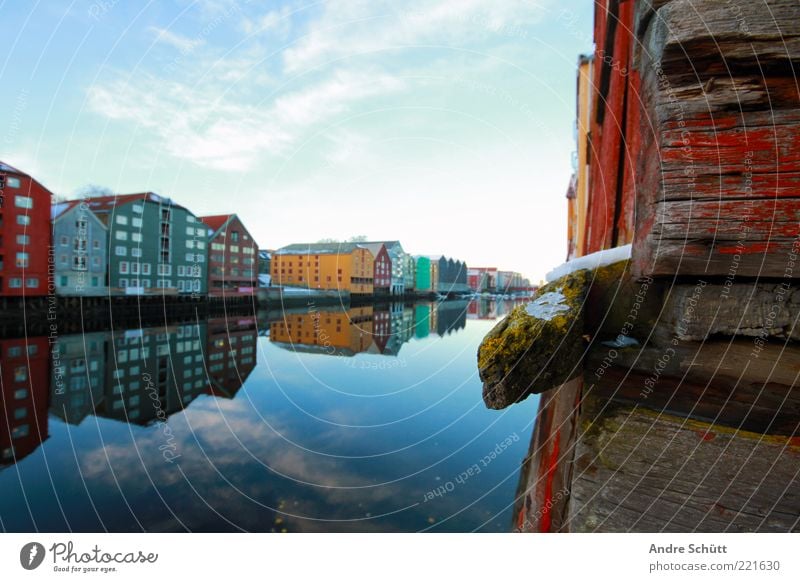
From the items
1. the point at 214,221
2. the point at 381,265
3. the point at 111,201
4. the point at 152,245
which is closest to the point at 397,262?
the point at 381,265

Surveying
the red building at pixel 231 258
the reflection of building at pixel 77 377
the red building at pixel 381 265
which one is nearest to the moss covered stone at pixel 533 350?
the reflection of building at pixel 77 377

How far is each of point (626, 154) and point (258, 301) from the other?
50.0 m

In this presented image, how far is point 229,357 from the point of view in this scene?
63.6 feet

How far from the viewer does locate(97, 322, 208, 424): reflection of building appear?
433 inches

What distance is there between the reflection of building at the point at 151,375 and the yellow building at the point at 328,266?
37.6ft

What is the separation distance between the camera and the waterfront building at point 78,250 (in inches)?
1143

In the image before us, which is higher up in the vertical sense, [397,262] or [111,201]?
[111,201]

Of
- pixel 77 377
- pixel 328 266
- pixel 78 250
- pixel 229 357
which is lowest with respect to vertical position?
pixel 229 357

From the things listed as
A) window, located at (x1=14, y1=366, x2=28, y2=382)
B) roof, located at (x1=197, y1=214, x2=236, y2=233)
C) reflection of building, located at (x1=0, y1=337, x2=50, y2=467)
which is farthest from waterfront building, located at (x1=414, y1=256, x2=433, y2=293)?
window, located at (x1=14, y1=366, x2=28, y2=382)

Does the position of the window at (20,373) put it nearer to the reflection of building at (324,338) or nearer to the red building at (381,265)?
the reflection of building at (324,338)

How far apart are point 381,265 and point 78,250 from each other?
27.2 meters

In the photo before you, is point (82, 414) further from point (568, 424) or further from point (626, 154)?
point (626, 154)

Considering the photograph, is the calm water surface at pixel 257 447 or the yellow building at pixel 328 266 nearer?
the calm water surface at pixel 257 447

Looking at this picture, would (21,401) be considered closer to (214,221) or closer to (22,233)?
(22,233)
